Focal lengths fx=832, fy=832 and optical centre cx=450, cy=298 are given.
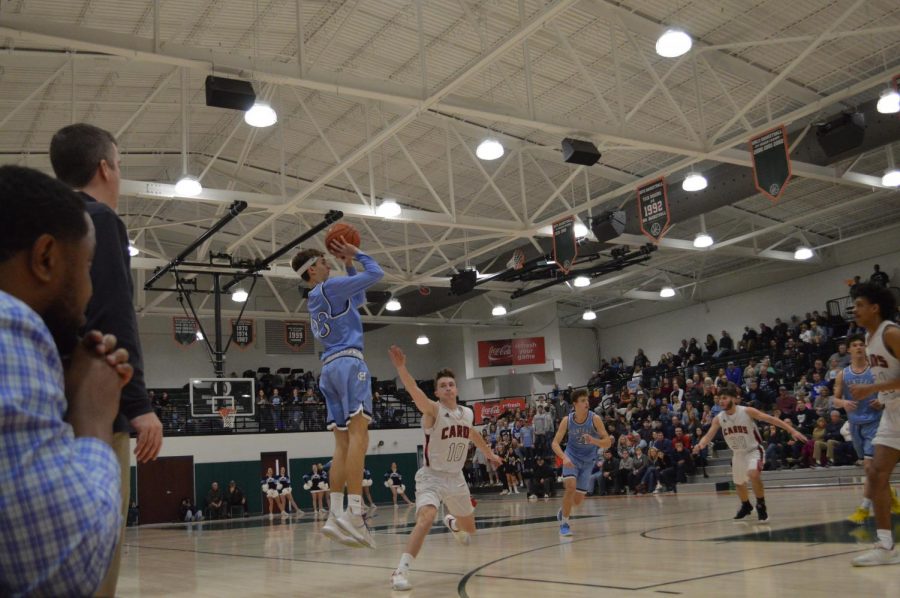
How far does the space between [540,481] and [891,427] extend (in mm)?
17886

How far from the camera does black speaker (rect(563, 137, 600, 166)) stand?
14508 millimetres

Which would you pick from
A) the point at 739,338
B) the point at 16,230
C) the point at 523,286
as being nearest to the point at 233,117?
the point at 523,286

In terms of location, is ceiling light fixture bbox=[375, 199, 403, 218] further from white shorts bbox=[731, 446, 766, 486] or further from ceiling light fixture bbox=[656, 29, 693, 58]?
white shorts bbox=[731, 446, 766, 486]

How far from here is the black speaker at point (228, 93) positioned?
11.4 metres

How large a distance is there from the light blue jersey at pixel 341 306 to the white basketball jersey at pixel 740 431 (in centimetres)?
622

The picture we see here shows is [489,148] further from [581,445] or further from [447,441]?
[447,441]

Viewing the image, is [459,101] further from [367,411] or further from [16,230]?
[16,230]

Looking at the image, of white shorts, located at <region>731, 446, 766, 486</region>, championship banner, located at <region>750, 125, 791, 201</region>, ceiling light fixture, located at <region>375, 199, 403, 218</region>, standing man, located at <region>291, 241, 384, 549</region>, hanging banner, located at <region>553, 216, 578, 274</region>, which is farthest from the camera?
hanging banner, located at <region>553, 216, 578, 274</region>

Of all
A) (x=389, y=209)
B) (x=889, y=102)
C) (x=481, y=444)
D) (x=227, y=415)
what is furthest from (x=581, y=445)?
(x=227, y=415)

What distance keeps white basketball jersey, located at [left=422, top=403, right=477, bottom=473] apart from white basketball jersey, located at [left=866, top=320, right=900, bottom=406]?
3.26 meters

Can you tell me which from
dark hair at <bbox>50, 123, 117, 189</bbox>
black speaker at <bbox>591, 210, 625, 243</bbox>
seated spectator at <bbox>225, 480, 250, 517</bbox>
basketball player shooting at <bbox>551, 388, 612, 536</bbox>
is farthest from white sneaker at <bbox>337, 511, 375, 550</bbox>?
seated spectator at <bbox>225, 480, 250, 517</bbox>

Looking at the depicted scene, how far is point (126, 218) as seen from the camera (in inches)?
1022

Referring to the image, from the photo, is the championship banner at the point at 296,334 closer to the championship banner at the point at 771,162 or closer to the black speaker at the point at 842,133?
the championship banner at the point at 771,162

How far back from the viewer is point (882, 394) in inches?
235
